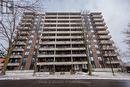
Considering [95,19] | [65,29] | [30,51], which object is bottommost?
[30,51]

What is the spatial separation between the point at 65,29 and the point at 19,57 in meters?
22.9

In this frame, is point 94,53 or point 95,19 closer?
point 94,53

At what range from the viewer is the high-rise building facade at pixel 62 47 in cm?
7319

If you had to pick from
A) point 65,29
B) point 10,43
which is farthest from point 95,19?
point 10,43

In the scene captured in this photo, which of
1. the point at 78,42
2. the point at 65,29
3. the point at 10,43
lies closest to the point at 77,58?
the point at 78,42

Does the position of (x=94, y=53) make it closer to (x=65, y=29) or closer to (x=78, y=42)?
(x=78, y=42)

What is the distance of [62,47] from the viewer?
77750mm

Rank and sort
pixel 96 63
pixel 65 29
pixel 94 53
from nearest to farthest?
pixel 96 63 < pixel 94 53 < pixel 65 29

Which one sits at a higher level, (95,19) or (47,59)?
(95,19)

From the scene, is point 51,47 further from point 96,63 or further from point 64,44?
point 96,63

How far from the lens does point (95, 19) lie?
91.1 metres

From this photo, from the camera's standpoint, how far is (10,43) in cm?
3231

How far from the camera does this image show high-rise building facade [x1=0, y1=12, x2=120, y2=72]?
7319 centimetres

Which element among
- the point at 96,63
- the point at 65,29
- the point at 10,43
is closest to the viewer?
the point at 10,43
